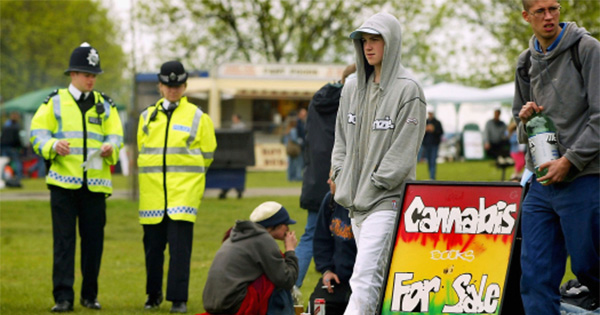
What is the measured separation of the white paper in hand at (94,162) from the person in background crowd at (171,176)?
0.34 meters

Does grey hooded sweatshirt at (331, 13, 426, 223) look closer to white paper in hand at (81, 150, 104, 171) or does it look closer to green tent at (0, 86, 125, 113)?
white paper in hand at (81, 150, 104, 171)

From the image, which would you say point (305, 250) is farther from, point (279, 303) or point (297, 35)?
point (297, 35)

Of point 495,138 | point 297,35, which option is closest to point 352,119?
point 495,138

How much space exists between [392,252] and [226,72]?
32486mm

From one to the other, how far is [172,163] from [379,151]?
2.99 metres

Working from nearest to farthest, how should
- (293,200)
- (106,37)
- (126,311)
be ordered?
(126,311) < (293,200) < (106,37)

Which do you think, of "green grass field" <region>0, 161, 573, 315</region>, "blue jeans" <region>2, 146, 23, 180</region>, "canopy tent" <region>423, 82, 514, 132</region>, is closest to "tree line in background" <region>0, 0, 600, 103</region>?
"canopy tent" <region>423, 82, 514, 132</region>

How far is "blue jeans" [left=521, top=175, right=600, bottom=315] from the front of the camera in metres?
5.26

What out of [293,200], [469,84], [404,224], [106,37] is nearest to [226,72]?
[469,84]

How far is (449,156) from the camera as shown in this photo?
40.2 m

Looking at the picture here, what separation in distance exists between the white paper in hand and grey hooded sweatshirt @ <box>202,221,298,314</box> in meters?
2.46

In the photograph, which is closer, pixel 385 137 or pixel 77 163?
pixel 385 137

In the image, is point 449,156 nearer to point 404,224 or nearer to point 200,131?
point 200,131

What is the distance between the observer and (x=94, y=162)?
824cm
